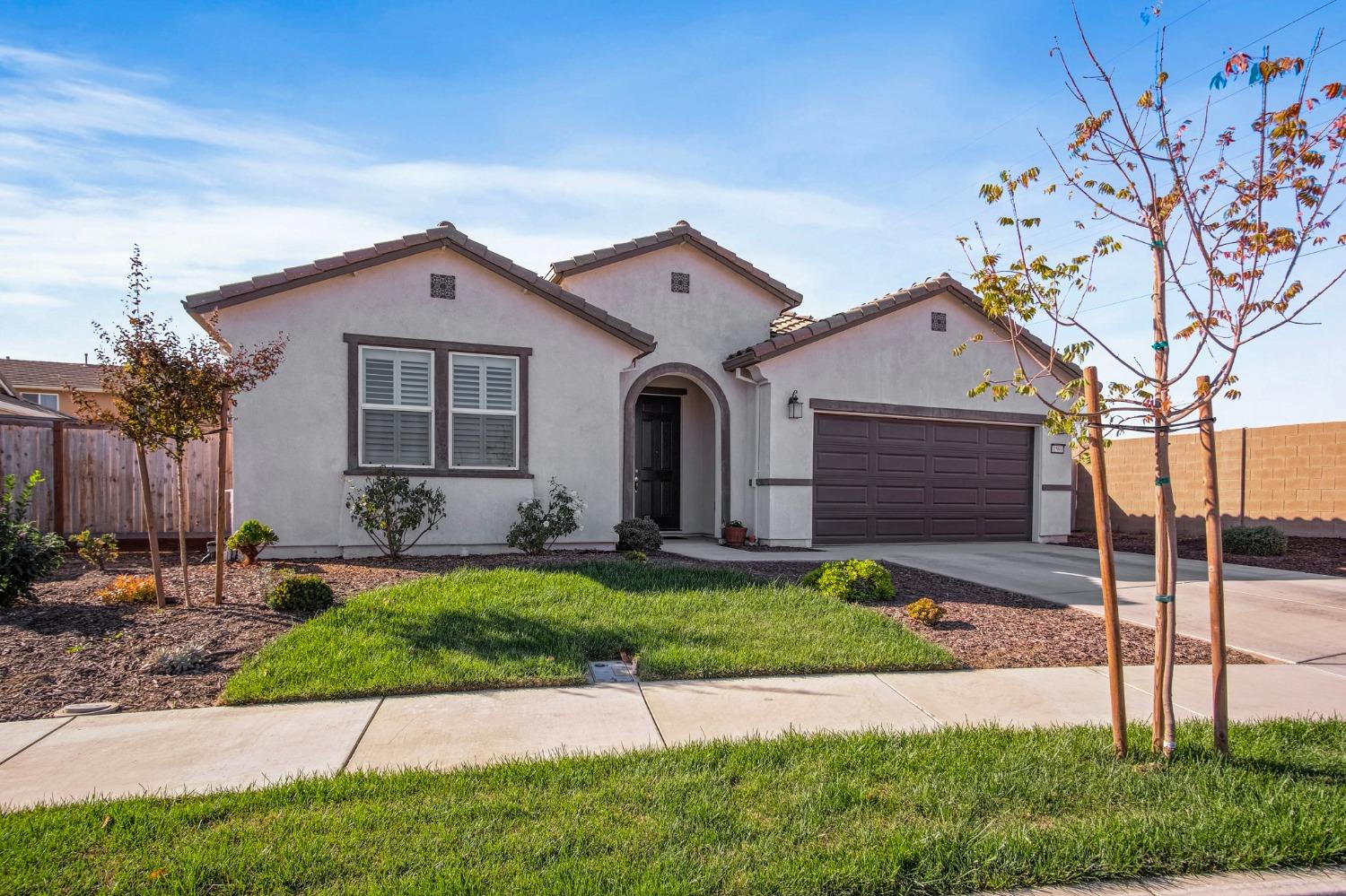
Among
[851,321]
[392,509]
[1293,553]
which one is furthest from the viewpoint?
[851,321]

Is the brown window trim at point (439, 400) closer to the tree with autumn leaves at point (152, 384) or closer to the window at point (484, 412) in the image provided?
the window at point (484, 412)

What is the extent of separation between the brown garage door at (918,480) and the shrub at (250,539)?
825cm

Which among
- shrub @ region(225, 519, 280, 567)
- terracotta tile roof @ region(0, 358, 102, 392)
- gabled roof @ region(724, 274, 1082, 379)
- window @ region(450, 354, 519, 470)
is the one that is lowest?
shrub @ region(225, 519, 280, 567)

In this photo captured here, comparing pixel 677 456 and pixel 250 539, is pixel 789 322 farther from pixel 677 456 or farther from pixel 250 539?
pixel 250 539

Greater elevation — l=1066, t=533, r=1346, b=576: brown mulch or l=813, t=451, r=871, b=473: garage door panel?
l=813, t=451, r=871, b=473: garage door panel

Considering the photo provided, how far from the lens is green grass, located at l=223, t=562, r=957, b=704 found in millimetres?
→ 5262

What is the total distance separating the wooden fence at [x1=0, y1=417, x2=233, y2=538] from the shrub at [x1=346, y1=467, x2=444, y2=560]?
269cm

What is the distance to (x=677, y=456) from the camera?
1397 cm

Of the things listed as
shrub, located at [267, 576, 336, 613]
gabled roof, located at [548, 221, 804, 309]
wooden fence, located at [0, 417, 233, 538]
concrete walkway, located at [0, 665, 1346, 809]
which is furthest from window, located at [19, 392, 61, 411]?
concrete walkway, located at [0, 665, 1346, 809]

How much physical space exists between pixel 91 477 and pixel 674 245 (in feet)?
31.3

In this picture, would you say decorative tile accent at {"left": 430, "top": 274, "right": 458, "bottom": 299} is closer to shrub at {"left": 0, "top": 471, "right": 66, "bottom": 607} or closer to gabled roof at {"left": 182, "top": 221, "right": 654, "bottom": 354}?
gabled roof at {"left": 182, "top": 221, "right": 654, "bottom": 354}

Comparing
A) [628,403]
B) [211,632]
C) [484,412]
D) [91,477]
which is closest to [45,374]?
[91,477]

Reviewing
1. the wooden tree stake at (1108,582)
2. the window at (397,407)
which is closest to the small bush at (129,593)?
the window at (397,407)

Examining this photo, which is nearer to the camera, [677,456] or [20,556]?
[20,556]
